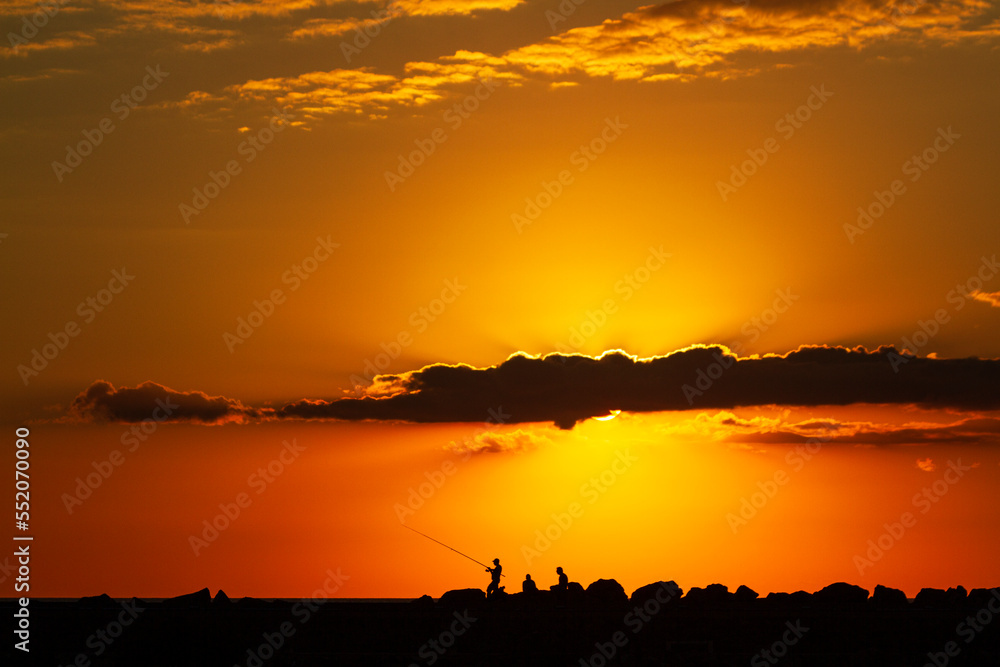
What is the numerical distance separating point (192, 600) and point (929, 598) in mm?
28065

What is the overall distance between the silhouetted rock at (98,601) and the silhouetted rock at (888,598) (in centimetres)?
2819

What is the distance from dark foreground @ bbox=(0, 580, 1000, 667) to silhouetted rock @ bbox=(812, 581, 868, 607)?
94 cm

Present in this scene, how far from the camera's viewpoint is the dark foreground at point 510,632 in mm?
39938

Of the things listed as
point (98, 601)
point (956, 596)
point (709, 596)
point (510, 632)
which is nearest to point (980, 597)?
point (956, 596)

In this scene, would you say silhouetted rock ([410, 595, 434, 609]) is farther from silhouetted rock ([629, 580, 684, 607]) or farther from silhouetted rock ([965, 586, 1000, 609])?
silhouetted rock ([965, 586, 1000, 609])

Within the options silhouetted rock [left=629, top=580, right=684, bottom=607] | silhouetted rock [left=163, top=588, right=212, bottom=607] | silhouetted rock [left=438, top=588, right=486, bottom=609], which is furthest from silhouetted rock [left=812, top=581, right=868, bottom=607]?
silhouetted rock [left=163, top=588, right=212, bottom=607]

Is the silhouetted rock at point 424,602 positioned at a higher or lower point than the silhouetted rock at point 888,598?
higher

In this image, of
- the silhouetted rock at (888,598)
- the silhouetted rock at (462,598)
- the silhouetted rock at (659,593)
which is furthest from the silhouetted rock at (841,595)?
the silhouetted rock at (462,598)

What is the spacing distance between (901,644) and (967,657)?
3165 mm

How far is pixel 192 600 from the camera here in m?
47.1

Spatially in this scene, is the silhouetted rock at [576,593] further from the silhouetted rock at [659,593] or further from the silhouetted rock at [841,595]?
the silhouetted rock at [841,595]

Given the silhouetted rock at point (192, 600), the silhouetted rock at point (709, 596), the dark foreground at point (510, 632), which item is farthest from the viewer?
the silhouetted rock at point (709, 596)

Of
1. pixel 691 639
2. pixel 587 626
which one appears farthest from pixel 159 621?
pixel 691 639

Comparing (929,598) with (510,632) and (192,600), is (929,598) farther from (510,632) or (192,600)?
(192,600)
